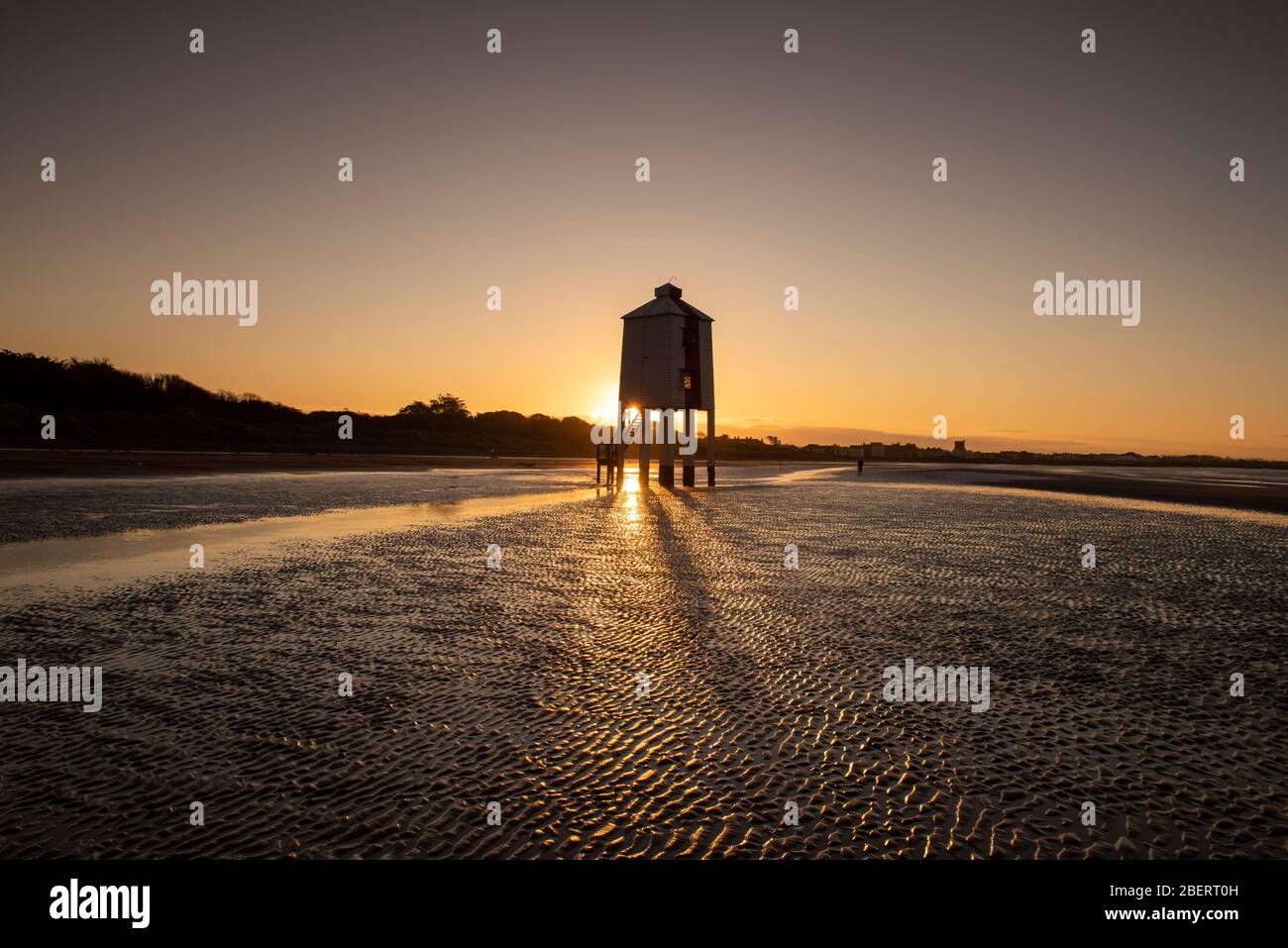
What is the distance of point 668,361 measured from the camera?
31.5 m

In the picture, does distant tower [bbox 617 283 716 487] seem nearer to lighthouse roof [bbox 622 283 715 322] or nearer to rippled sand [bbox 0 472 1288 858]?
lighthouse roof [bbox 622 283 715 322]

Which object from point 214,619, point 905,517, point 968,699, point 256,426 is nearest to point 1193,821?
point 968,699

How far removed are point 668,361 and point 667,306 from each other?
273 centimetres

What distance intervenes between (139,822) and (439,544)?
8.93 metres

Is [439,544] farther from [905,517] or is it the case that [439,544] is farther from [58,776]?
[905,517]

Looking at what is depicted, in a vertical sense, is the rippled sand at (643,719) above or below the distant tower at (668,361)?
below

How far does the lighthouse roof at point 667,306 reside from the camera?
3161 cm

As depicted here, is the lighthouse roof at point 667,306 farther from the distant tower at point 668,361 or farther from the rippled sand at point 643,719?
the rippled sand at point 643,719

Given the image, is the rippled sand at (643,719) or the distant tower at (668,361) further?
the distant tower at (668,361)

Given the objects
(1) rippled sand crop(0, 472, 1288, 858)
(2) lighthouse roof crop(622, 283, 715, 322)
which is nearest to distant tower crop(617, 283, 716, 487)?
(2) lighthouse roof crop(622, 283, 715, 322)

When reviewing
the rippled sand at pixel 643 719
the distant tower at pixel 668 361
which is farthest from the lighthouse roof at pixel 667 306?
the rippled sand at pixel 643 719

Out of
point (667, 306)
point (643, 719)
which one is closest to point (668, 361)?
point (667, 306)

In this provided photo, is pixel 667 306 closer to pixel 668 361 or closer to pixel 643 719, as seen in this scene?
pixel 668 361
